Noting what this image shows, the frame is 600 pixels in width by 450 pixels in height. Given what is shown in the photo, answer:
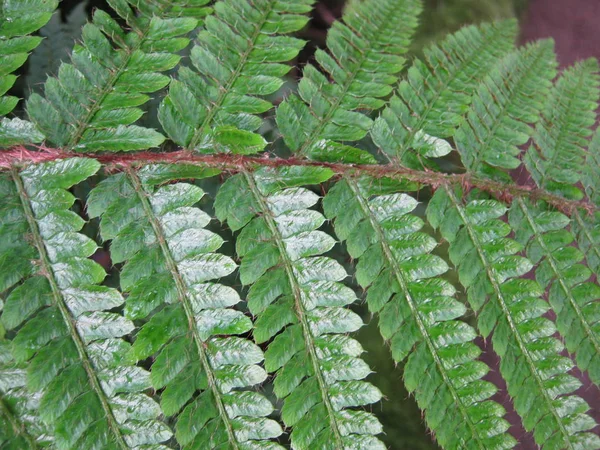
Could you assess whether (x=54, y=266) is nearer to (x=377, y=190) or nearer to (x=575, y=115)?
(x=377, y=190)

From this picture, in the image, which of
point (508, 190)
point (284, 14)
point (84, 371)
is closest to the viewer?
point (84, 371)

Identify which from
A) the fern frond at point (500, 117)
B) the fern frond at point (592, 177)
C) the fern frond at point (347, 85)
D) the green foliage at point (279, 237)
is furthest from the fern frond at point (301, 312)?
the fern frond at point (592, 177)

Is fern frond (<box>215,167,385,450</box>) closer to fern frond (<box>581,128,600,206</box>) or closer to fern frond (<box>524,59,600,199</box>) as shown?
fern frond (<box>524,59,600,199</box>)

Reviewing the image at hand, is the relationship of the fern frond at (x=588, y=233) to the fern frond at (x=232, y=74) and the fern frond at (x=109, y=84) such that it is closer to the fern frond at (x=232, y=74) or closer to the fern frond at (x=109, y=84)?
the fern frond at (x=232, y=74)

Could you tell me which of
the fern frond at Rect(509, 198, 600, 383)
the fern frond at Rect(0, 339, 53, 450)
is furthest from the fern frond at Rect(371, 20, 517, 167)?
the fern frond at Rect(0, 339, 53, 450)

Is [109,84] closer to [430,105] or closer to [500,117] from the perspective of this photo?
[430,105]

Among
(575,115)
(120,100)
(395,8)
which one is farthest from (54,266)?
(575,115)
